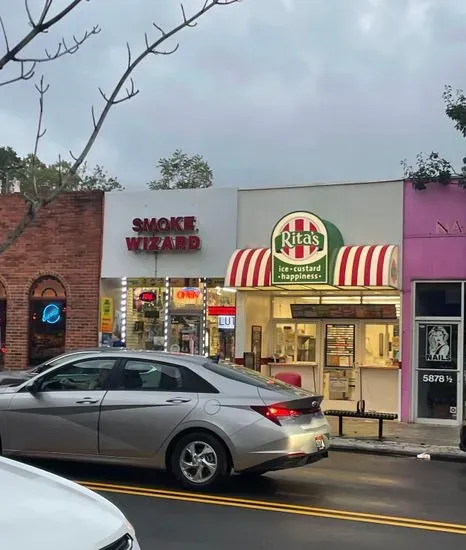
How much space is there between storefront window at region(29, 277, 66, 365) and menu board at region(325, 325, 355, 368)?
616 cm

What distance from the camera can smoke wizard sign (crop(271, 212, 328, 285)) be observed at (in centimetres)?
1498

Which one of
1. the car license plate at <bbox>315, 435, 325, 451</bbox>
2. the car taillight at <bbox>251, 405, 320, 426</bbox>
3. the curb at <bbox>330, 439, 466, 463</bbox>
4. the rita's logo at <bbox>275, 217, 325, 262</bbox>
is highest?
the rita's logo at <bbox>275, 217, 325, 262</bbox>

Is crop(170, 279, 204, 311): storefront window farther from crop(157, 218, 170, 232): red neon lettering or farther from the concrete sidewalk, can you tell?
the concrete sidewalk

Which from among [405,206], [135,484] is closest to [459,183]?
[405,206]

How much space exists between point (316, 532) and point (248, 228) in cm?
1060

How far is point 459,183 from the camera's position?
14977 millimetres

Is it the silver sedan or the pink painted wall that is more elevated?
the pink painted wall

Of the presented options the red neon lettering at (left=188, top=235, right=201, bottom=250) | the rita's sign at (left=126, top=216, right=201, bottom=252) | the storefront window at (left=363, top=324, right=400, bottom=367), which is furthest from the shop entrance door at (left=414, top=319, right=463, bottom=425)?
the rita's sign at (left=126, top=216, right=201, bottom=252)

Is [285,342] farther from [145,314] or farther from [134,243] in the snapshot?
[134,243]

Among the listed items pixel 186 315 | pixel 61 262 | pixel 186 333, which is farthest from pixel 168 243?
pixel 61 262

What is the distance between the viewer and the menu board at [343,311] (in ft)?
53.5

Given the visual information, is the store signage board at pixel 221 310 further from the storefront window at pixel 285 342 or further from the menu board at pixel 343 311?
the menu board at pixel 343 311

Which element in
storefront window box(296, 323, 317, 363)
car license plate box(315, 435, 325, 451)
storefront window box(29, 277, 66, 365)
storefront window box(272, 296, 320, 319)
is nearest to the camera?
car license plate box(315, 435, 325, 451)

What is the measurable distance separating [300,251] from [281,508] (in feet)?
27.1
